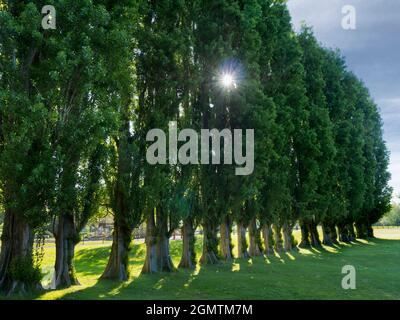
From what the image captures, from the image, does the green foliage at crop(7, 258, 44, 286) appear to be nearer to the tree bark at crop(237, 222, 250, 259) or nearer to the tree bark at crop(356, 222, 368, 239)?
the tree bark at crop(237, 222, 250, 259)

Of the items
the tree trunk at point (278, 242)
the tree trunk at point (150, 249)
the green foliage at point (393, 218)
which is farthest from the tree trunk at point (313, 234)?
the green foliage at point (393, 218)

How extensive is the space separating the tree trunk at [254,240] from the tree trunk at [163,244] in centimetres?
1199

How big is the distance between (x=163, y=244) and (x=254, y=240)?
509 inches

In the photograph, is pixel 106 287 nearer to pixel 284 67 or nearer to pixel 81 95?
pixel 81 95

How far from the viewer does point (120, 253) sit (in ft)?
56.6

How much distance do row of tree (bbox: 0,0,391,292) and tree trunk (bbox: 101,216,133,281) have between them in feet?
0.16

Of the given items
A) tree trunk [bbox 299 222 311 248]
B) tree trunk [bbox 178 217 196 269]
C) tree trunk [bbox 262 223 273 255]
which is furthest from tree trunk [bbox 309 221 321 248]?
tree trunk [bbox 178 217 196 269]

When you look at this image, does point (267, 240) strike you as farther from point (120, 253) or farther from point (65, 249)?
point (65, 249)

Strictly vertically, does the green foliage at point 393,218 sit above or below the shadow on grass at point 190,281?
below

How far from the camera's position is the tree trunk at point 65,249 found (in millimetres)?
15148

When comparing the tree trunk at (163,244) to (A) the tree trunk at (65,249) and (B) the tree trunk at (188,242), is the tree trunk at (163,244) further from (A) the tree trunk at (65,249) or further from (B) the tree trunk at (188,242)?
(A) the tree trunk at (65,249)

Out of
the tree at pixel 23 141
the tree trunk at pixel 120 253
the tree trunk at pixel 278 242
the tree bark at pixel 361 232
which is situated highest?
the tree at pixel 23 141

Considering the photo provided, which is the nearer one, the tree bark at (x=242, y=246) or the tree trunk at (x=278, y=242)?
the tree bark at (x=242, y=246)

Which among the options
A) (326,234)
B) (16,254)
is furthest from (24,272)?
(326,234)
